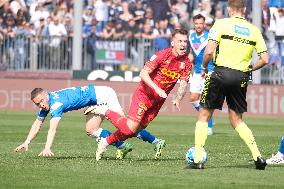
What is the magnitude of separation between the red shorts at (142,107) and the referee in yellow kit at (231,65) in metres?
1.33

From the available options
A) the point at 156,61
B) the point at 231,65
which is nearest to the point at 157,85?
the point at 156,61

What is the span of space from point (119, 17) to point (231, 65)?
19.0m

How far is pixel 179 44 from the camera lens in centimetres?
1412

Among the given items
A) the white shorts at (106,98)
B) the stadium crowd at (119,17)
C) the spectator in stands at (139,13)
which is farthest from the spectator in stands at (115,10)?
the white shorts at (106,98)

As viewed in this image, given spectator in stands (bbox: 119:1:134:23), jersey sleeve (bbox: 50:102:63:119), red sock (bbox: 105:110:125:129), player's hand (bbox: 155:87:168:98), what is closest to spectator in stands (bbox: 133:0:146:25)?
spectator in stands (bbox: 119:1:134:23)

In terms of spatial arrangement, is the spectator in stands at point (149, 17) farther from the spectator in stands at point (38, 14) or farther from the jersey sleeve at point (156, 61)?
the jersey sleeve at point (156, 61)

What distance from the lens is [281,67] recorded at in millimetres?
29703

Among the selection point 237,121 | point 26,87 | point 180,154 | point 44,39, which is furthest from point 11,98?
point 237,121

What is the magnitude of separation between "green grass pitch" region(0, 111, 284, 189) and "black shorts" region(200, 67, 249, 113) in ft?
3.00

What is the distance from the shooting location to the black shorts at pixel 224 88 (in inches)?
515

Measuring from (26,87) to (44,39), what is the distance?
229cm

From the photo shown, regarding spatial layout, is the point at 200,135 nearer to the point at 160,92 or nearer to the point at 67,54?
the point at 160,92

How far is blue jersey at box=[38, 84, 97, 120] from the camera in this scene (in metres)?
14.9

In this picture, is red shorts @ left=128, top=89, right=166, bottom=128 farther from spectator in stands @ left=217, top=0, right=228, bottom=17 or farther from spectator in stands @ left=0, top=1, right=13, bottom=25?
spectator in stands @ left=0, top=1, right=13, bottom=25
